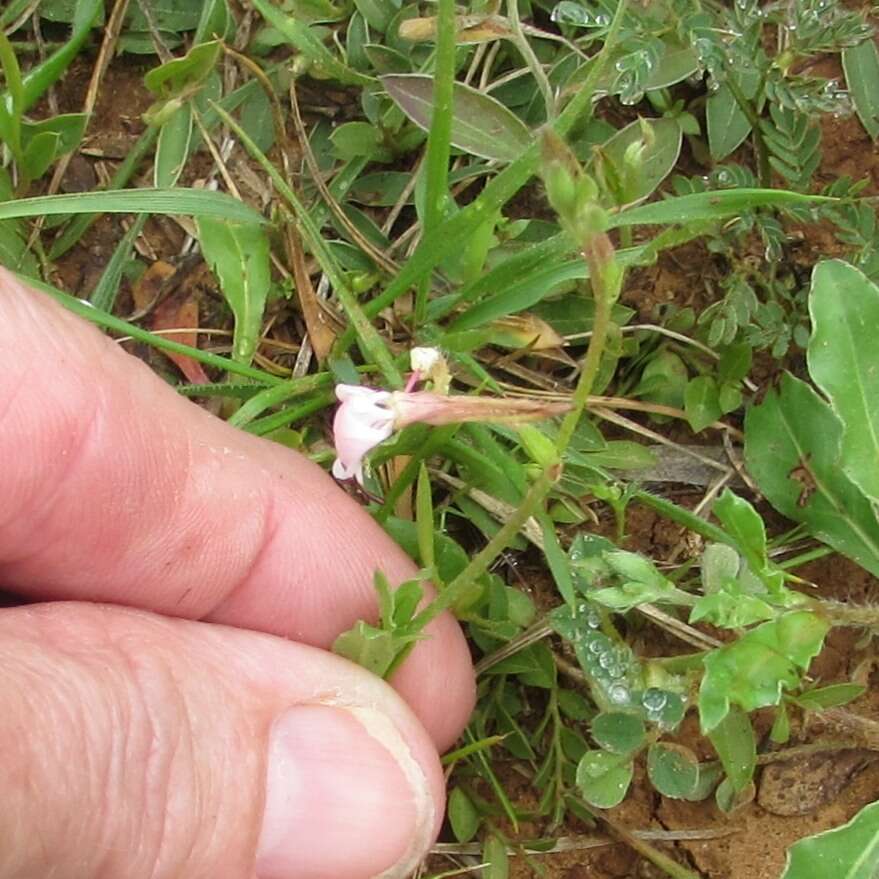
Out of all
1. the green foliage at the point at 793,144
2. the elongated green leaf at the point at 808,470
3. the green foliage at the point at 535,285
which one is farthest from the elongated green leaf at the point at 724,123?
the elongated green leaf at the point at 808,470

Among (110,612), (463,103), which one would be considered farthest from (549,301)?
(110,612)

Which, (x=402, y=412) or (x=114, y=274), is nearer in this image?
(x=402, y=412)

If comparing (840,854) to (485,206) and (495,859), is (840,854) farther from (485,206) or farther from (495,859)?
(485,206)

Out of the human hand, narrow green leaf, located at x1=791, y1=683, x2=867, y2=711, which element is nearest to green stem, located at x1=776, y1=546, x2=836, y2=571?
narrow green leaf, located at x1=791, y1=683, x2=867, y2=711

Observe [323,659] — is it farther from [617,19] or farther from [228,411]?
[617,19]

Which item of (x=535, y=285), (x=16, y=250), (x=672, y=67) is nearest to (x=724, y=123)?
(x=672, y=67)

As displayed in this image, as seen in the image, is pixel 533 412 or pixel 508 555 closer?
pixel 533 412

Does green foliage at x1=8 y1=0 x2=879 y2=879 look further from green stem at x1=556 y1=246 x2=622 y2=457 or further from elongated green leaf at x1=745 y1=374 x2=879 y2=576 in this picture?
green stem at x1=556 y1=246 x2=622 y2=457

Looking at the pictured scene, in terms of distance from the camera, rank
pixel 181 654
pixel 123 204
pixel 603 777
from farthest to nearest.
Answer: pixel 123 204 < pixel 603 777 < pixel 181 654
